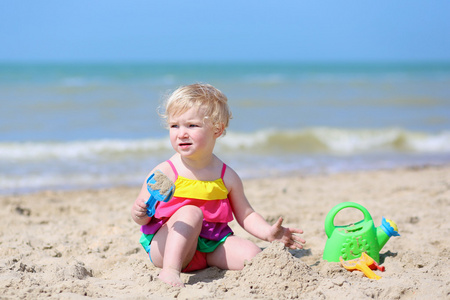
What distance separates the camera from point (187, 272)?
2.75 metres

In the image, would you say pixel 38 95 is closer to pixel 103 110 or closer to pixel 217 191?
pixel 103 110

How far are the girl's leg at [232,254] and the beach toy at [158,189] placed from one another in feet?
1.59

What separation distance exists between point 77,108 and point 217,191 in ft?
32.1

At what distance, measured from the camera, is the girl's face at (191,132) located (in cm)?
261

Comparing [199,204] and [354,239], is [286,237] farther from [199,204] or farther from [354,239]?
[199,204]

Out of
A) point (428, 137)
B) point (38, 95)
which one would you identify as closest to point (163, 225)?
point (428, 137)

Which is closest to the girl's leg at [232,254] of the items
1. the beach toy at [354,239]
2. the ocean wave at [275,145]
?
the beach toy at [354,239]

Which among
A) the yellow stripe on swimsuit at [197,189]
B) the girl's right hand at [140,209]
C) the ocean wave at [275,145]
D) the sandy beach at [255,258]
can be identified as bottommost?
the sandy beach at [255,258]

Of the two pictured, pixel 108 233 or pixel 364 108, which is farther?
pixel 364 108

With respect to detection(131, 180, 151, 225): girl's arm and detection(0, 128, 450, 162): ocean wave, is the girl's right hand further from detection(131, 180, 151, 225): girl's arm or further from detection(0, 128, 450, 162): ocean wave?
detection(0, 128, 450, 162): ocean wave

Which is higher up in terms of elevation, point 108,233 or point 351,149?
point 351,149

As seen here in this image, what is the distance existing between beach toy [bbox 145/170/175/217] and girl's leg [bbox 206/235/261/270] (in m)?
0.49

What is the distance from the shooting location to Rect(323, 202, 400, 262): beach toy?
2727 millimetres

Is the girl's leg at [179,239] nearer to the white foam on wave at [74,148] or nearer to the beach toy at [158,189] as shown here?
the beach toy at [158,189]
